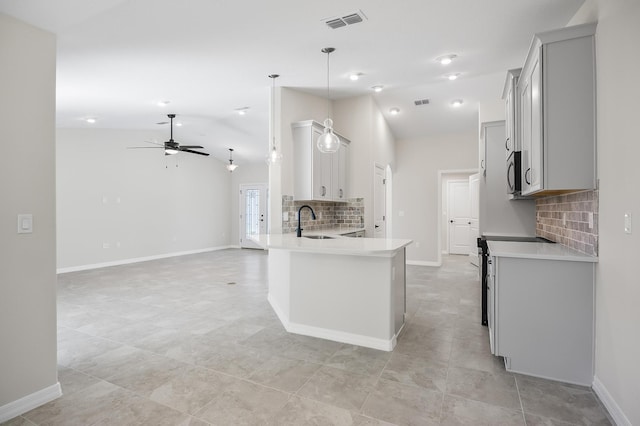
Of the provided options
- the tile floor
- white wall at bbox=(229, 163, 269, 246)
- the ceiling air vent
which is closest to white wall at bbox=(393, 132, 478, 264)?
the tile floor

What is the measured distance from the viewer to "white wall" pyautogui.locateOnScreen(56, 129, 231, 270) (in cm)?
692

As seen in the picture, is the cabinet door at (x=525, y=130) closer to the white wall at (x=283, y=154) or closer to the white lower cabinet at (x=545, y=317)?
the white lower cabinet at (x=545, y=317)

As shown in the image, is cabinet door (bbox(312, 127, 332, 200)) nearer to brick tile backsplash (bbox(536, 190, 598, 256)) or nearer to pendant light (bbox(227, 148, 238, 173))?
brick tile backsplash (bbox(536, 190, 598, 256))

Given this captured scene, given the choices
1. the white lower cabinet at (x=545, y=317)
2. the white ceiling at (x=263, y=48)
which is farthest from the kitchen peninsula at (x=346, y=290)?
the white ceiling at (x=263, y=48)

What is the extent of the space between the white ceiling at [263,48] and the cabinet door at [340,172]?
907mm

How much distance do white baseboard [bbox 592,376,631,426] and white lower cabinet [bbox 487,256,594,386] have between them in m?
0.10

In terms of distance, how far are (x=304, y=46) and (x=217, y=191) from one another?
7.66 metres

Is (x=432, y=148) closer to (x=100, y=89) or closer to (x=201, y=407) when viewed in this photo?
(x=100, y=89)

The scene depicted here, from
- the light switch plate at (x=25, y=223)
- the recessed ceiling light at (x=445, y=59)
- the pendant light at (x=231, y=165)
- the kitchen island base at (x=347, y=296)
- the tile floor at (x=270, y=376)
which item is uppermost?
the recessed ceiling light at (x=445, y=59)

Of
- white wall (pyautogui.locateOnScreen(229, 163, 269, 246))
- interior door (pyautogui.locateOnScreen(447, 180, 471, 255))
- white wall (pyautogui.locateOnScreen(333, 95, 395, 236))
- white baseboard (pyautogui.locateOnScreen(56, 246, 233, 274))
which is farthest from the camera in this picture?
white wall (pyautogui.locateOnScreen(229, 163, 269, 246))

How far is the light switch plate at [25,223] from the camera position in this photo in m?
2.12

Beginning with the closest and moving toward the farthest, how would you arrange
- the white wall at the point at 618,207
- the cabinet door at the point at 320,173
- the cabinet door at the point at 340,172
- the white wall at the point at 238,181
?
the white wall at the point at 618,207
the cabinet door at the point at 320,173
the cabinet door at the point at 340,172
the white wall at the point at 238,181

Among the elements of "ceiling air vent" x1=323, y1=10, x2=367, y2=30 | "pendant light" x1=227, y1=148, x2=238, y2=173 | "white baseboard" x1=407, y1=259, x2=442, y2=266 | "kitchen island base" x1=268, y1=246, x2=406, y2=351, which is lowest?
"white baseboard" x1=407, y1=259, x2=442, y2=266

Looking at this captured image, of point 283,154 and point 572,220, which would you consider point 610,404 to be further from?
Answer: point 283,154
